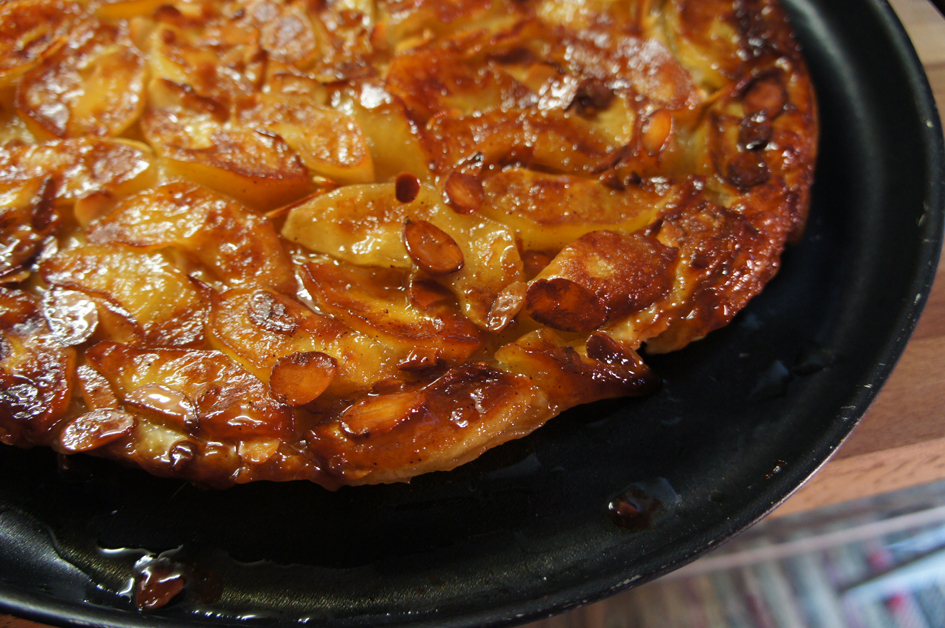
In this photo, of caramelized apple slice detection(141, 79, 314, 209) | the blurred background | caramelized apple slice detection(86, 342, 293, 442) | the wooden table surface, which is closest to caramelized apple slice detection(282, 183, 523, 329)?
caramelized apple slice detection(141, 79, 314, 209)

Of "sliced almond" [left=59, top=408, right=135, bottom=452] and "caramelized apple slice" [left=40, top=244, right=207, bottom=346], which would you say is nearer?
"sliced almond" [left=59, top=408, right=135, bottom=452]

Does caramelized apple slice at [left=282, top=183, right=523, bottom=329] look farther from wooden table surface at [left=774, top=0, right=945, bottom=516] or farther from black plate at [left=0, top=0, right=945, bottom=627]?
wooden table surface at [left=774, top=0, right=945, bottom=516]

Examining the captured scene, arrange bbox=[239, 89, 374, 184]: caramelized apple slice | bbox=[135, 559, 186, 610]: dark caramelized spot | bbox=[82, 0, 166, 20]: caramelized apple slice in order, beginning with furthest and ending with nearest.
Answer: bbox=[82, 0, 166, 20]: caramelized apple slice
bbox=[239, 89, 374, 184]: caramelized apple slice
bbox=[135, 559, 186, 610]: dark caramelized spot

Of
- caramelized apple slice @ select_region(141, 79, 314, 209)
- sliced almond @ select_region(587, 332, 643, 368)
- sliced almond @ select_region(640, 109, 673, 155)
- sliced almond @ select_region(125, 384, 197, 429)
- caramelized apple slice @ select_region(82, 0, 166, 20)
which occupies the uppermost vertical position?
caramelized apple slice @ select_region(82, 0, 166, 20)

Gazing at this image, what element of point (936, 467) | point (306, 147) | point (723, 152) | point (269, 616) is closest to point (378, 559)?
point (269, 616)

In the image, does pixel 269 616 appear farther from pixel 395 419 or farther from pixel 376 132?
pixel 376 132

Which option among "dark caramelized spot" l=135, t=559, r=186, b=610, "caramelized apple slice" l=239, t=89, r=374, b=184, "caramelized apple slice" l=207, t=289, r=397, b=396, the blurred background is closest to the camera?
"dark caramelized spot" l=135, t=559, r=186, b=610

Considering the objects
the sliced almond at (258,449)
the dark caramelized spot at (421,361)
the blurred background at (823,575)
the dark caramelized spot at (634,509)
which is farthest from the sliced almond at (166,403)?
the blurred background at (823,575)

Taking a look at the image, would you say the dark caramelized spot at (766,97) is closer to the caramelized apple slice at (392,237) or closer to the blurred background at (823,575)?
the blurred background at (823,575)
